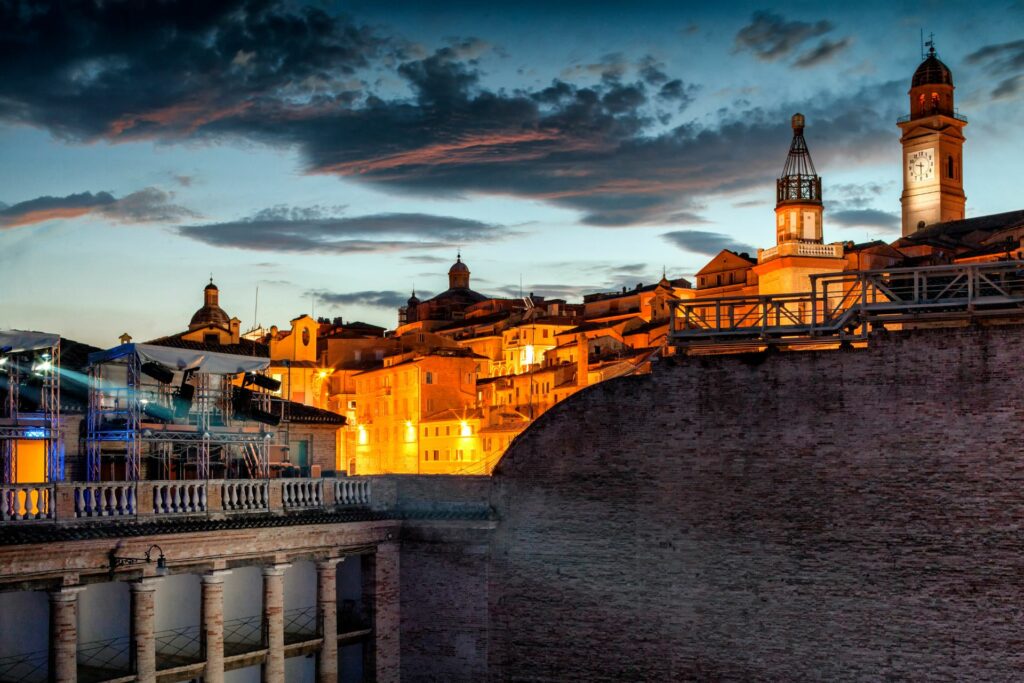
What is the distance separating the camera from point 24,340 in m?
27.3

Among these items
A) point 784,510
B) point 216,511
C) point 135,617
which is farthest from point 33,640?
point 784,510

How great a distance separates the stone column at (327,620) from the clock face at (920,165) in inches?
3843

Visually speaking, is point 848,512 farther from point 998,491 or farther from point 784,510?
point 998,491

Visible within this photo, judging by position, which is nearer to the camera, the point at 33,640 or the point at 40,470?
the point at 33,640

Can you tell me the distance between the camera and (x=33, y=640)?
2394 centimetres

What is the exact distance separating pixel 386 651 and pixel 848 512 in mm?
11458

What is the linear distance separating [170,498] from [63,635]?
12.1ft

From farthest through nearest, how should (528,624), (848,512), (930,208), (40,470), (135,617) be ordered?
(930,208) → (40,470) → (528,624) → (848,512) → (135,617)

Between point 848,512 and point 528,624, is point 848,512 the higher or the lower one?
the higher one

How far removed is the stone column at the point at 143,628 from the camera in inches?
893

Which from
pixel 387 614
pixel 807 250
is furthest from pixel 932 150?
pixel 387 614

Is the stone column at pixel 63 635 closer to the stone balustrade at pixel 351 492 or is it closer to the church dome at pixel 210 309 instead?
the stone balustrade at pixel 351 492

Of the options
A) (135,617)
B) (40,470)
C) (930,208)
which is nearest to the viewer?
(135,617)

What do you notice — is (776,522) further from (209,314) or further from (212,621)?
(209,314)
